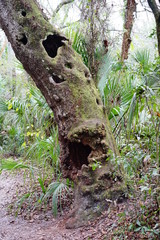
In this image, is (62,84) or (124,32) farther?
(124,32)

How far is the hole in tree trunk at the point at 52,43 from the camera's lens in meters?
4.12

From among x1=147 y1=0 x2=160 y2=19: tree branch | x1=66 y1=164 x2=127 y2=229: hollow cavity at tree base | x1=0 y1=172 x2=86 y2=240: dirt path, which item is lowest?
x1=0 y1=172 x2=86 y2=240: dirt path

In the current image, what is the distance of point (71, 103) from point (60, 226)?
1800mm

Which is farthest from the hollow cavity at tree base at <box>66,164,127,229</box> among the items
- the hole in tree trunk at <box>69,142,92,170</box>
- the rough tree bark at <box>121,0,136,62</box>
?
the rough tree bark at <box>121,0,136,62</box>

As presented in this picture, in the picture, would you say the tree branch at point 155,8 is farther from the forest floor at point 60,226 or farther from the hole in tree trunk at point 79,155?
the forest floor at point 60,226

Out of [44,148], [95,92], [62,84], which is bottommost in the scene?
[44,148]

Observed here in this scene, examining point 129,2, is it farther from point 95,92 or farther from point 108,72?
point 95,92

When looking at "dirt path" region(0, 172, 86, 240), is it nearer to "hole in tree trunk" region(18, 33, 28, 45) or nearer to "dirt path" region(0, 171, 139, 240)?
"dirt path" region(0, 171, 139, 240)

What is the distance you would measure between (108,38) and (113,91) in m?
1.37

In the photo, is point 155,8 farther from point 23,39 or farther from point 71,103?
point 23,39

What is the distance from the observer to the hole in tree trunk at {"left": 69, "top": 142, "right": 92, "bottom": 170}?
12.6 ft

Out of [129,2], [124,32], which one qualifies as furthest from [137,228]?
[129,2]

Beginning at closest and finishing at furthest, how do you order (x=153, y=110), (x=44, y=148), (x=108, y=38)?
(x=153, y=110), (x=44, y=148), (x=108, y=38)

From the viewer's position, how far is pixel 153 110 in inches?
117
